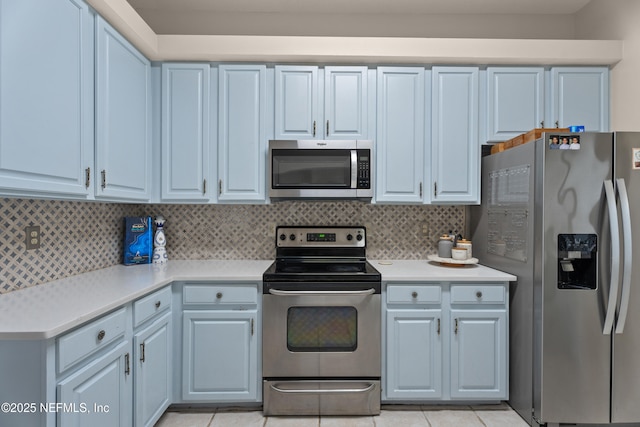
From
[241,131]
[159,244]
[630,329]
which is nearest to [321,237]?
[241,131]

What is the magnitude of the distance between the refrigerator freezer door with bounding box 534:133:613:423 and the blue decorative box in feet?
8.49

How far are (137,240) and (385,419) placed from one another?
81.8 inches

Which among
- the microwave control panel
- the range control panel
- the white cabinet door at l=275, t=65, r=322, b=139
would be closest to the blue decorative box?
the range control panel

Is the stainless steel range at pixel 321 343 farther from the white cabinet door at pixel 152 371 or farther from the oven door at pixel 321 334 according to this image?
the white cabinet door at pixel 152 371

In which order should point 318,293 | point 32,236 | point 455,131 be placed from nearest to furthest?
point 32,236 → point 318,293 → point 455,131

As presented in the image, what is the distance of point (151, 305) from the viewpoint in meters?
1.80

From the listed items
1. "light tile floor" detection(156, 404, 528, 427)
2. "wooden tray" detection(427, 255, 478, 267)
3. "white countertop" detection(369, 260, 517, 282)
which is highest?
"wooden tray" detection(427, 255, 478, 267)

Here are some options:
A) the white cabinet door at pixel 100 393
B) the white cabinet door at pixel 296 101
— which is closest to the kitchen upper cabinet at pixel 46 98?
the white cabinet door at pixel 100 393

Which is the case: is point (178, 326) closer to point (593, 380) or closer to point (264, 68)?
point (264, 68)

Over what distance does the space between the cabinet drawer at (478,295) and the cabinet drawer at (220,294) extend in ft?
4.17

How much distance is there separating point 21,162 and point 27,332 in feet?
2.10

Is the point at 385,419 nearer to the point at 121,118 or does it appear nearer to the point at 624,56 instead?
the point at 121,118

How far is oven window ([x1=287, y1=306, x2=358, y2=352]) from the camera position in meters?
2.10

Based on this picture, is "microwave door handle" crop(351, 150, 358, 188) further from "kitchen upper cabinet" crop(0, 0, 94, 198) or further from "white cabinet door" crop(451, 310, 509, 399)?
"kitchen upper cabinet" crop(0, 0, 94, 198)
